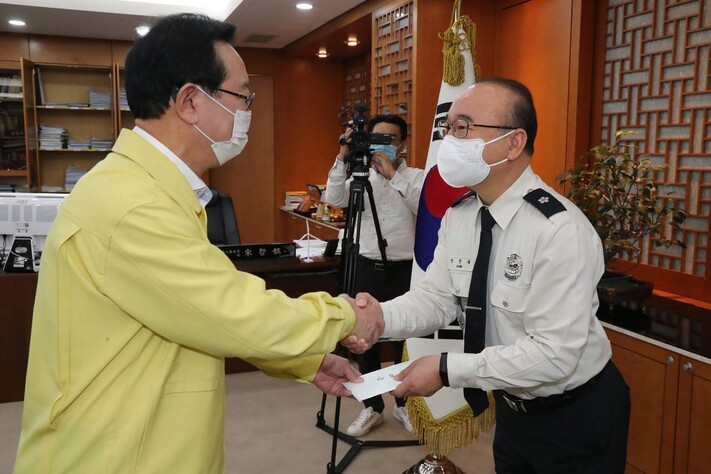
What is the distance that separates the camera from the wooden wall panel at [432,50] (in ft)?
13.3

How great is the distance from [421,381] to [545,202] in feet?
1.70

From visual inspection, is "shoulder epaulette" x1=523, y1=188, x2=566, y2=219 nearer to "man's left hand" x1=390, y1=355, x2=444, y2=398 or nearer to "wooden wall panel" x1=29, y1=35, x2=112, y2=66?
"man's left hand" x1=390, y1=355, x2=444, y2=398

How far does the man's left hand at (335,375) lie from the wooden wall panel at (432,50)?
277 centimetres

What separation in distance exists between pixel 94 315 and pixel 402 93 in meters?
3.62

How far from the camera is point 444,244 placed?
5.95ft

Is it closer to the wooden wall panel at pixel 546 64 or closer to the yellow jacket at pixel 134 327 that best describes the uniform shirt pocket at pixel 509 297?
the yellow jacket at pixel 134 327

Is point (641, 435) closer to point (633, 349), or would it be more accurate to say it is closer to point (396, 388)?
point (633, 349)


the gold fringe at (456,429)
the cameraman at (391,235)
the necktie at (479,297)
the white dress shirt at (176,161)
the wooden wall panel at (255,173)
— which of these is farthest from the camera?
the wooden wall panel at (255,173)

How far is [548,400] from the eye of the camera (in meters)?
1.50

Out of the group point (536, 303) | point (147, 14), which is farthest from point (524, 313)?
point (147, 14)

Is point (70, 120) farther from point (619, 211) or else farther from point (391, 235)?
point (619, 211)

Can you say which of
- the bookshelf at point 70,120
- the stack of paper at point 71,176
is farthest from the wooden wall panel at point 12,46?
the stack of paper at point 71,176

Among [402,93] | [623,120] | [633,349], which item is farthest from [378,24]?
[633,349]

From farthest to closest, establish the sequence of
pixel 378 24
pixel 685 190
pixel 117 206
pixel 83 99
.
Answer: pixel 83 99, pixel 378 24, pixel 685 190, pixel 117 206
